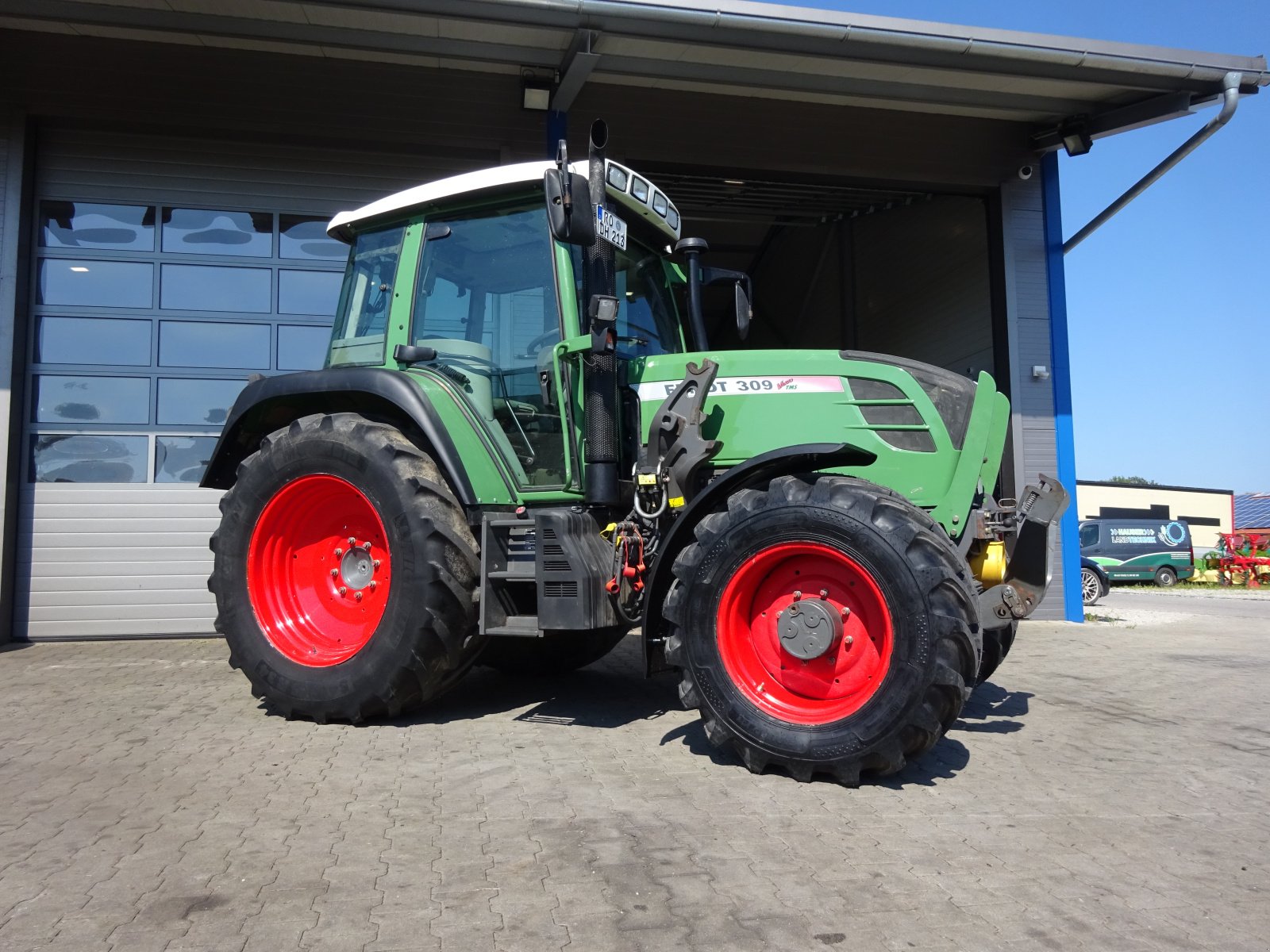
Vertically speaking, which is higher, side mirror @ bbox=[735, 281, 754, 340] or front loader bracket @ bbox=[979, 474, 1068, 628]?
side mirror @ bbox=[735, 281, 754, 340]

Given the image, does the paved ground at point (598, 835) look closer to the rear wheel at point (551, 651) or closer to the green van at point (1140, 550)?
the rear wheel at point (551, 651)

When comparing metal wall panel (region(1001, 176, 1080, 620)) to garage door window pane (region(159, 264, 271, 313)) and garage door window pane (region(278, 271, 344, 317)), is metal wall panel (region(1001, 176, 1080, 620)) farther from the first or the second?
garage door window pane (region(159, 264, 271, 313))

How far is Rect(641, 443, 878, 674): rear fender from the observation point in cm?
383

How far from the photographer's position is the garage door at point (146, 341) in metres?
7.80

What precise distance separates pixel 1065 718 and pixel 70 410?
8024 millimetres

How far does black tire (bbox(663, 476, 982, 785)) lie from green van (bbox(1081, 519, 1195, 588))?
21.5m

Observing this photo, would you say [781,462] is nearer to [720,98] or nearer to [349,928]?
[349,928]

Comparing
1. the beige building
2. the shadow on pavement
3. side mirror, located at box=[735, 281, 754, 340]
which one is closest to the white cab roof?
side mirror, located at box=[735, 281, 754, 340]

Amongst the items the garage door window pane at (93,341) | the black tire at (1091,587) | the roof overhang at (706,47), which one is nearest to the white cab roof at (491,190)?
the roof overhang at (706,47)

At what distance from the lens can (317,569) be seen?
491 cm

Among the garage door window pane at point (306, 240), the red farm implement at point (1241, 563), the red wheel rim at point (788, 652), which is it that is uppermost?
the garage door window pane at point (306, 240)

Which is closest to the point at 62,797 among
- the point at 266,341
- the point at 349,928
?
the point at 349,928

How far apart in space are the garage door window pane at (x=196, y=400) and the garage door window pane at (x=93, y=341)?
33cm

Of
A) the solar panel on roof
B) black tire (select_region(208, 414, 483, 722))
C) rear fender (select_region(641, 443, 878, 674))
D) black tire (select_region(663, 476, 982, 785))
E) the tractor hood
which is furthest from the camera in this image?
the solar panel on roof
